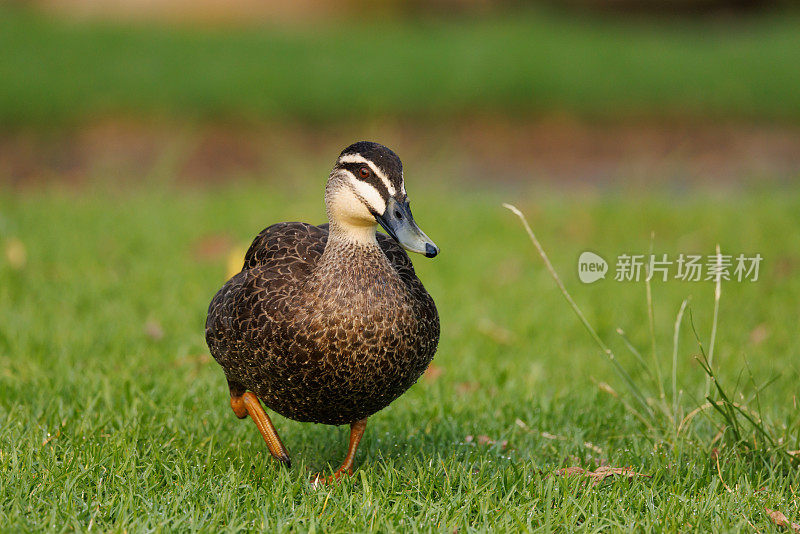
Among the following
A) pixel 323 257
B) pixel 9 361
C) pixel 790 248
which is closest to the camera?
pixel 323 257

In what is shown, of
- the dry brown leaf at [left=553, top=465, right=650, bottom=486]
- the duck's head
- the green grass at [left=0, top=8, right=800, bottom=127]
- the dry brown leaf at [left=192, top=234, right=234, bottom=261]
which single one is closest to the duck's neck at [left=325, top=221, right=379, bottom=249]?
the duck's head

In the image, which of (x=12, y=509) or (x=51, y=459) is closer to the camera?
(x=12, y=509)

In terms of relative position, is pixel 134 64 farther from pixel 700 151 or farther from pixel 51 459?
pixel 51 459

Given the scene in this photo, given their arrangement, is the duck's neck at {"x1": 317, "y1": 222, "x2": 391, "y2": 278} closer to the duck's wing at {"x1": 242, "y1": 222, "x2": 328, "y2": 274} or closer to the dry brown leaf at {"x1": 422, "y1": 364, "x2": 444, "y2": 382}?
the duck's wing at {"x1": 242, "y1": 222, "x2": 328, "y2": 274}

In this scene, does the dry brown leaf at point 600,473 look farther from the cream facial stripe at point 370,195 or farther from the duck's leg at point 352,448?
the cream facial stripe at point 370,195

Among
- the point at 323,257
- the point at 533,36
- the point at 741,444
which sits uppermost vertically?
the point at 533,36

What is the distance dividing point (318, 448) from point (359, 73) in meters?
9.62

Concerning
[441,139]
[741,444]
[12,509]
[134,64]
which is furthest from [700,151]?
[12,509]

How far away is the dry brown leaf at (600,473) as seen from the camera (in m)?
3.04

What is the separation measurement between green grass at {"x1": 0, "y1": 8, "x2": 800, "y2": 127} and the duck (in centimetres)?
856

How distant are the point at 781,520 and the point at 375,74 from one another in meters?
10.4

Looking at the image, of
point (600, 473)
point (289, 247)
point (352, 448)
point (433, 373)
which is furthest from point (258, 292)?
point (433, 373)

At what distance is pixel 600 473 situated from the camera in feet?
10.1

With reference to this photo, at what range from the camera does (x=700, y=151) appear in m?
11.4
